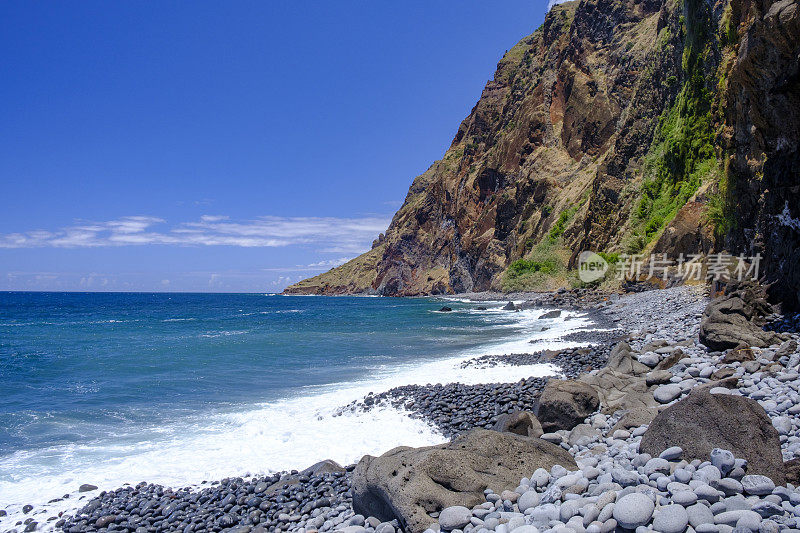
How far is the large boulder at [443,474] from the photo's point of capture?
5070mm

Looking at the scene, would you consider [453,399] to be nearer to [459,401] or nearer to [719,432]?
[459,401]

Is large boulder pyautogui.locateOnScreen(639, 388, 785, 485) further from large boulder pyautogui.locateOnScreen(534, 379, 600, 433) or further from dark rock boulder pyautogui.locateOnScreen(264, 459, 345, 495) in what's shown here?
dark rock boulder pyautogui.locateOnScreen(264, 459, 345, 495)

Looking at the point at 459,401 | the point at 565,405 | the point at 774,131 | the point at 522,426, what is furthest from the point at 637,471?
the point at 774,131

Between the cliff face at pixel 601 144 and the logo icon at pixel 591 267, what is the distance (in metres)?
1.41

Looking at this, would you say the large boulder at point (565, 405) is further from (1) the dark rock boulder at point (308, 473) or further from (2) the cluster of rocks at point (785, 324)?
(2) the cluster of rocks at point (785, 324)

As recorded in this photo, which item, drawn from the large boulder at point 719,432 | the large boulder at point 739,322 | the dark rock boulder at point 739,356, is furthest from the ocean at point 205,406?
the large boulder at point 719,432

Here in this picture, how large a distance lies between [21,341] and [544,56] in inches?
3328

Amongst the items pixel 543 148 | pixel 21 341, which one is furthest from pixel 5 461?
pixel 543 148

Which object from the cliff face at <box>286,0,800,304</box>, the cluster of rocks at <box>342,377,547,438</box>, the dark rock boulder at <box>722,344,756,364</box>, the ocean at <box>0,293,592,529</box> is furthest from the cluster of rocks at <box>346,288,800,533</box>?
the cliff face at <box>286,0,800,304</box>

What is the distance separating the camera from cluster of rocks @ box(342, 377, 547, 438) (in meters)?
9.80

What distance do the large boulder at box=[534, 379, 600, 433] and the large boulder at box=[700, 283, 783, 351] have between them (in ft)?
11.5

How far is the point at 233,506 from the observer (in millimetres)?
7008

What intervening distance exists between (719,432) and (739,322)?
6.76m

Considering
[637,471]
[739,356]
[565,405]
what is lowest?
[565,405]
